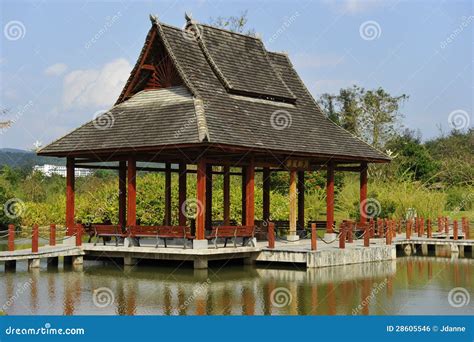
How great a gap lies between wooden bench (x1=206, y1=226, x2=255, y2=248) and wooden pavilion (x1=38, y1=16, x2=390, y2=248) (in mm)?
388

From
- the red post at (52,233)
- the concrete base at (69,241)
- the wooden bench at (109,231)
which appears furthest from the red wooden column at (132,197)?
the concrete base at (69,241)

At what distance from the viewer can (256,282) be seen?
19750mm

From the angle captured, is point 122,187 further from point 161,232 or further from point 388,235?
point 388,235

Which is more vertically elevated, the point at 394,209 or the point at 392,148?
the point at 392,148

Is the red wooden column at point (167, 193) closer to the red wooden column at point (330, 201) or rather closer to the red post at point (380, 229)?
the red wooden column at point (330, 201)

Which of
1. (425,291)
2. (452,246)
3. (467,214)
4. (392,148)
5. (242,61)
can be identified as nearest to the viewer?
(425,291)

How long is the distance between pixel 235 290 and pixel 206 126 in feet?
17.2

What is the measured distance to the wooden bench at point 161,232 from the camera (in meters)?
21.5

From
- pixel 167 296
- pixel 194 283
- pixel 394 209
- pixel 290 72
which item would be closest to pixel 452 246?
pixel 394 209

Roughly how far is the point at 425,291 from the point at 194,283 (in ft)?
18.0

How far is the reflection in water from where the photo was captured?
52.1 ft

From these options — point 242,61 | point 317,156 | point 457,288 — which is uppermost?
point 242,61

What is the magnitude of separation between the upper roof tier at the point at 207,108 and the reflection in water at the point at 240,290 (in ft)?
12.2

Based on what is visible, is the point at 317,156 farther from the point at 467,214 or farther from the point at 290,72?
the point at 467,214
